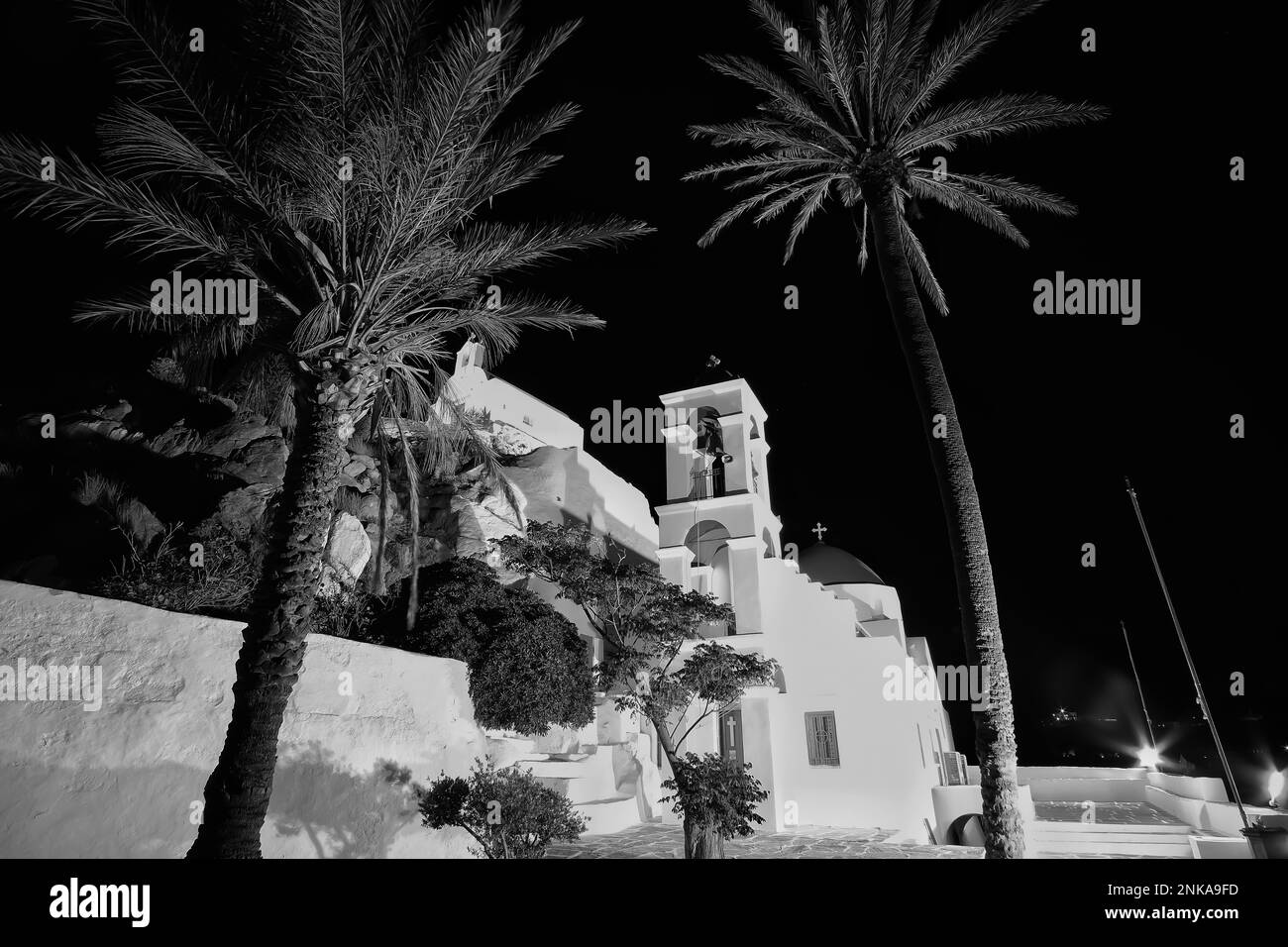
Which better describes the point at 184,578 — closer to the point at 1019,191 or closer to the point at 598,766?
the point at 598,766

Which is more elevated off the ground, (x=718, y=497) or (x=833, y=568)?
(x=718, y=497)

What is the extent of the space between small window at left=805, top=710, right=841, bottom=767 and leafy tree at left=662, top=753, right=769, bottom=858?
7844 mm

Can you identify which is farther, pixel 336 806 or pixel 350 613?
pixel 350 613

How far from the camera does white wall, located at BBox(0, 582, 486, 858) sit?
22.2 ft

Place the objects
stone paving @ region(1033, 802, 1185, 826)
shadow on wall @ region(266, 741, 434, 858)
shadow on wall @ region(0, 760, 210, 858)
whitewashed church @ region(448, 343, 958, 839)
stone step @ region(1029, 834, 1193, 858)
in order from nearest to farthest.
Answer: shadow on wall @ region(0, 760, 210, 858), shadow on wall @ region(266, 741, 434, 858), stone step @ region(1029, 834, 1193, 858), whitewashed church @ region(448, 343, 958, 839), stone paving @ region(1033, 802, 1185, 826)

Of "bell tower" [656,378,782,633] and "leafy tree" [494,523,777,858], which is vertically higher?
"bell tower" [656,378,782,633]

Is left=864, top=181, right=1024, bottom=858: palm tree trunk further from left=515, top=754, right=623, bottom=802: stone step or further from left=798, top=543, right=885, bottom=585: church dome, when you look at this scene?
left=798, top=543, right=885, bottom=585: church dome

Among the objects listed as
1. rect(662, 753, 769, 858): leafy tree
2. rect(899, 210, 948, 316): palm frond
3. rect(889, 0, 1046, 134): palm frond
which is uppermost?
rect(889, 0, 1046, 134): palm frond

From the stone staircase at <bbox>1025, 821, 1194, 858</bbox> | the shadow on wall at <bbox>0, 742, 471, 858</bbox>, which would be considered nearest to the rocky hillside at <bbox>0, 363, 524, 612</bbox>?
the shadow on wall at <bbox>0, 742, 471, 858</bbox>

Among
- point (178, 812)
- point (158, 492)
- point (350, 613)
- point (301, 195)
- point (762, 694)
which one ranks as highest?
point (301, 195)

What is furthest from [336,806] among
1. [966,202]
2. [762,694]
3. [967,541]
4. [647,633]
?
[966,202]

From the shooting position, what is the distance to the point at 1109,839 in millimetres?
14070

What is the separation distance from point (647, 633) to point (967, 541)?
7.95 m

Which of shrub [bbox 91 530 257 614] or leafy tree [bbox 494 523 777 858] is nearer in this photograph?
shrub [bbox 91 530 257 614]
